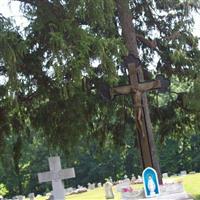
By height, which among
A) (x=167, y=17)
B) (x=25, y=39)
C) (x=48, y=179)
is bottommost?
(x=48, y=179)

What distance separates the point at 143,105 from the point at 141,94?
1.72 ft

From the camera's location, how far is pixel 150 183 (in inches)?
313

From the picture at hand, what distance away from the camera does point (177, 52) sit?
441 inches

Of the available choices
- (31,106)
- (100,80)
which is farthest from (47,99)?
(100,80)

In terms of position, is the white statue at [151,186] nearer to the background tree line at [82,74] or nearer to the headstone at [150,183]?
the headstone at [150,183]

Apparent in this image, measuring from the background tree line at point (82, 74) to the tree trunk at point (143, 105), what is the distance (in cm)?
24

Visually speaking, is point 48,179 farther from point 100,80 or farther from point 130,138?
point 130,138

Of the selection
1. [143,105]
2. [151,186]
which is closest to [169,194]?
[151,186]

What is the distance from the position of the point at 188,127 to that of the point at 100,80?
358 centimetres

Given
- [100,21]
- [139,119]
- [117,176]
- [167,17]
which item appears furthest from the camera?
[117,176]

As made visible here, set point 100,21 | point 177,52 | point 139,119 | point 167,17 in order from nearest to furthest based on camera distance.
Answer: point 100,21 → point 139,119 → point 177,52 → point 167,17

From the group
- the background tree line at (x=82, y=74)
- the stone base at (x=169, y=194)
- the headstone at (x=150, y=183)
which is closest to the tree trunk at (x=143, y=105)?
the background tree line at (x=82, y=74)

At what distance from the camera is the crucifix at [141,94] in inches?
390

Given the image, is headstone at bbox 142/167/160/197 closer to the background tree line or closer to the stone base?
Result: the stone base
